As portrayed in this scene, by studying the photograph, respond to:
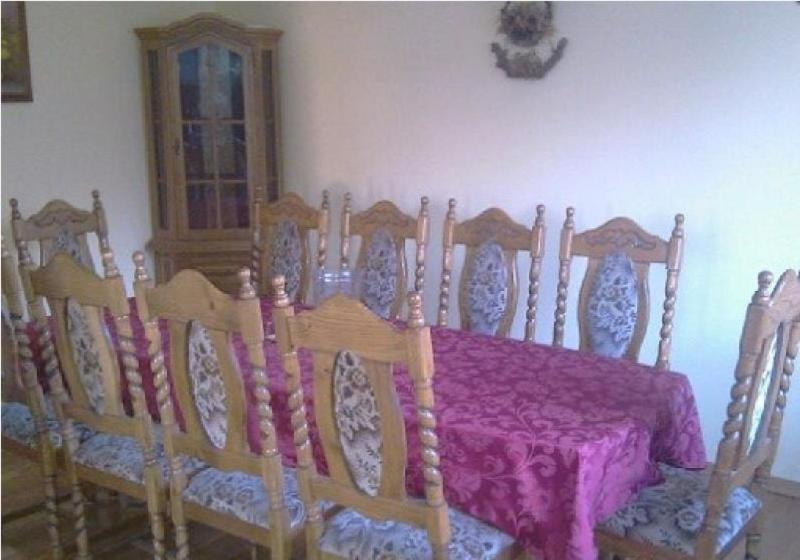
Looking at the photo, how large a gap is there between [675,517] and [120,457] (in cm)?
142

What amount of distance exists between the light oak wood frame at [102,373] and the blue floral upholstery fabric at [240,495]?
0.42ft

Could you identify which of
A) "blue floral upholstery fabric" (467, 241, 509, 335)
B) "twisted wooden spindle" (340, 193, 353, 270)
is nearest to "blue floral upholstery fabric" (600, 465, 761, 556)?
"blue floral upholstery fabric" (467, 241, 509, 335)

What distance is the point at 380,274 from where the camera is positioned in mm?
2861

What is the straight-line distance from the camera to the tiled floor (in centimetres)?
245

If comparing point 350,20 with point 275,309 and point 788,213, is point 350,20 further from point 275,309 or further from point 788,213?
point 275,309

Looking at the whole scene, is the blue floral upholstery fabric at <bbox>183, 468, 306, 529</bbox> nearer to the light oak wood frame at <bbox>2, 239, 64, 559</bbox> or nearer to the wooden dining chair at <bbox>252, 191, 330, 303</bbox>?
the light oak wood frame at <bbox>2, 239, 64, 559</bbox>

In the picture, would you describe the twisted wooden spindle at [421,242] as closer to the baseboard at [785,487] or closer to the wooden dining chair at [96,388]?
the wooden dining chair at [96,388]

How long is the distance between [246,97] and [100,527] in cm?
208

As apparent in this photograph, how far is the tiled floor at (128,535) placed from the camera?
245 centimetres

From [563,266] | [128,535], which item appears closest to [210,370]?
[128,535]

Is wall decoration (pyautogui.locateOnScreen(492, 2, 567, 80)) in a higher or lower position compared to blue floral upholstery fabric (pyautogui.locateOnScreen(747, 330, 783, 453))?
higher

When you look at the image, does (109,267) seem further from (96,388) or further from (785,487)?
(785,487)

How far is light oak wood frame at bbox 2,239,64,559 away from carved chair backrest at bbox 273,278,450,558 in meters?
0.96

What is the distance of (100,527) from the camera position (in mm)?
2639
